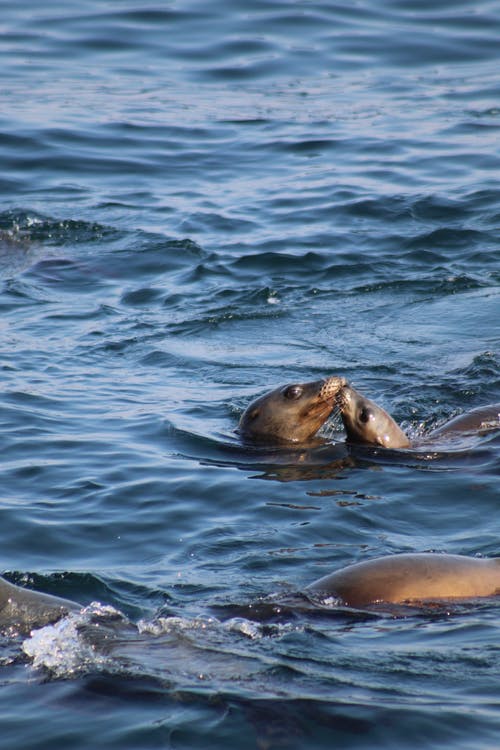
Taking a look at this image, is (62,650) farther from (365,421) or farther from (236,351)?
(236,351)

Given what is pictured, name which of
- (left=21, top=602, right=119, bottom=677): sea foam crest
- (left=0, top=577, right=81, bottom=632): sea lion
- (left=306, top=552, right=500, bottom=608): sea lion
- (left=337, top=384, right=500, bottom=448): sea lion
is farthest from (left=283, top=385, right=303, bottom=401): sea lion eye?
(left=21, top=602, right=119, bottom=677): sea foam crest

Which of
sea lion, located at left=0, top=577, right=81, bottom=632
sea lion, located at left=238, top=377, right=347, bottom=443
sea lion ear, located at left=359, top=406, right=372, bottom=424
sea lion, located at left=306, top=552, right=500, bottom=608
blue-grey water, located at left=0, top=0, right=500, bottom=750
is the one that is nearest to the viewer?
blue-grey water, located at left=0, top=0, right=500, bottom=750

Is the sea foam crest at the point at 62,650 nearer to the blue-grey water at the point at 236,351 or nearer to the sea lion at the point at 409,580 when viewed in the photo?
the blue-grey water at the point at 236,351

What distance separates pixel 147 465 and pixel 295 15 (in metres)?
16.2

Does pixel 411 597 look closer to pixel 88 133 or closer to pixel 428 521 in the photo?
pixel 428 521

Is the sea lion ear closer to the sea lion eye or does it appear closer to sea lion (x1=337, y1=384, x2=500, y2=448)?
sea lion (x1=337, y1=384, x2=500, y2=448)

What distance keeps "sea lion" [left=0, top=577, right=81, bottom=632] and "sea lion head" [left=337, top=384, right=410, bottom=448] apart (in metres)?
3.11

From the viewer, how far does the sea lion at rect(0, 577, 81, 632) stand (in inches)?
213

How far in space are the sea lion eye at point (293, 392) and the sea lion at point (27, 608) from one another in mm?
3218

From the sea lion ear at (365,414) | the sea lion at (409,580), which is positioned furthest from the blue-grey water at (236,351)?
the sea lion ear at (365,414)

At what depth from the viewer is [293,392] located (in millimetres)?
8586

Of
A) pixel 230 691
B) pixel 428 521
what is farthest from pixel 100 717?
pixel 428 521

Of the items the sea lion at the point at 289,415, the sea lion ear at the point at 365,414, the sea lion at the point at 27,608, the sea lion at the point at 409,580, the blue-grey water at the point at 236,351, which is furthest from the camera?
the sea lion at the point at 289,415

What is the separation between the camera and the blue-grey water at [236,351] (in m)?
4.95
